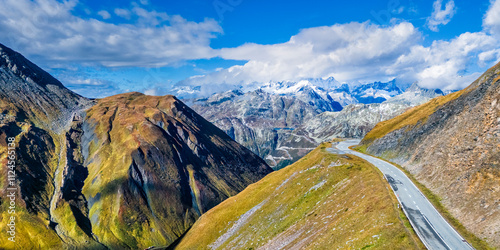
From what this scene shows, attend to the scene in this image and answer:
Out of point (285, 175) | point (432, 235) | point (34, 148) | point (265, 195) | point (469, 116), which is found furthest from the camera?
point (34, 148)

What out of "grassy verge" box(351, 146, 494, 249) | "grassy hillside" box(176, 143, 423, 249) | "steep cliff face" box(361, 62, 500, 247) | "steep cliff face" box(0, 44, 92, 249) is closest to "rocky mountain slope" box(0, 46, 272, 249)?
"steep cliff face" box(0, 44, 92, 249)

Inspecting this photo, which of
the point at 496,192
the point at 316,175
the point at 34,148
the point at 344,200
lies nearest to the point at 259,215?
the point at 316,175

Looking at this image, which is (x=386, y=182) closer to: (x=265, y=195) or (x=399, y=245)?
(x=399, y=245)

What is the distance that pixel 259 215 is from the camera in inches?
3425

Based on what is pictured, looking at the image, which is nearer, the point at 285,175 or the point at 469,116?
the point at 469,116

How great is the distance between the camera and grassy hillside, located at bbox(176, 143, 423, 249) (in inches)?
1756

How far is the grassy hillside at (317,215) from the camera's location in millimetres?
44594

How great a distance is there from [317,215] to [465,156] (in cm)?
3632

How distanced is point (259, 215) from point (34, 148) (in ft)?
542

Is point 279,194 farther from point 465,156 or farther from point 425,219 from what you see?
point 465,156

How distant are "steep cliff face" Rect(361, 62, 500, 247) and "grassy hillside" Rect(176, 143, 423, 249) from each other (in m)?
11.4

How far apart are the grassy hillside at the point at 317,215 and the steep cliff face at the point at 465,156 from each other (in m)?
11.4

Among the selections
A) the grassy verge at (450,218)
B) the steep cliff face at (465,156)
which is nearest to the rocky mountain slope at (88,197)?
the grassy verge at (450,218)

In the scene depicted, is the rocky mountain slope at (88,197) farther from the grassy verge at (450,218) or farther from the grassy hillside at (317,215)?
the grassy verge at (450,218)
